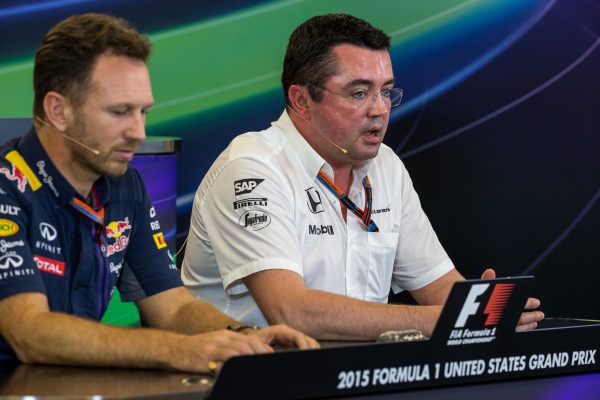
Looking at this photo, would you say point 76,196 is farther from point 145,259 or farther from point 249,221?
point 249,221

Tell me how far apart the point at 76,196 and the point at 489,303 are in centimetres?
93

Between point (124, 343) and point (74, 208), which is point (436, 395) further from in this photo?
point (74, 208)

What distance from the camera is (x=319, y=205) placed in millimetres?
2996

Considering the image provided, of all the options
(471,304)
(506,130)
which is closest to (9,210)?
(471,304)

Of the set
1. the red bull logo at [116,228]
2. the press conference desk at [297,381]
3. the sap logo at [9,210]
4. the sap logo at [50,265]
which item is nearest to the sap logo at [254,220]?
the red bull logo at [116,228]

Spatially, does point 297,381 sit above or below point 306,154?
below

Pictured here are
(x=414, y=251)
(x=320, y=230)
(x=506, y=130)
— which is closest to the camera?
(x=320, y=230)

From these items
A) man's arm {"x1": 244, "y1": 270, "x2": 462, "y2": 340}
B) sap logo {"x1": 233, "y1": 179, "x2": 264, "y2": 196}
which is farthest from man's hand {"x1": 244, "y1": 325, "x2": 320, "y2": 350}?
sap logo {"x1": 233, "y1": 179, "x2": 264, "y2": 196}

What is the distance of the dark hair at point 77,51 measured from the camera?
7.59ft

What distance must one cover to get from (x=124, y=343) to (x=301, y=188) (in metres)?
1.05

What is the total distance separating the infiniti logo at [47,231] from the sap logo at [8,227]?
0.27 ft

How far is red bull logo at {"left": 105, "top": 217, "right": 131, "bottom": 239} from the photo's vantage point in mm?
2441

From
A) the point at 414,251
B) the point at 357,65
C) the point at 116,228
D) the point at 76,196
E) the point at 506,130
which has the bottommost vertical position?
the point at 414,251

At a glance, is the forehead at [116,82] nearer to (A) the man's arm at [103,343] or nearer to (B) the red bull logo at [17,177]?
(B) the red bull logo at [17,177]
